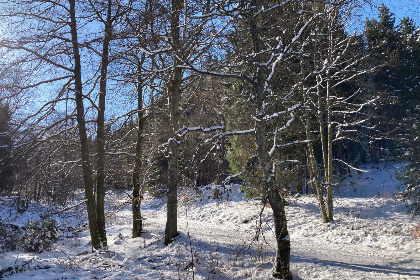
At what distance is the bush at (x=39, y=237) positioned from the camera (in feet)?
35.4

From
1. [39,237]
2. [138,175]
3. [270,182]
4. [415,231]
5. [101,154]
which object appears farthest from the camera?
[39,237]

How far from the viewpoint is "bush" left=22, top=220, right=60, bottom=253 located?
425 inches

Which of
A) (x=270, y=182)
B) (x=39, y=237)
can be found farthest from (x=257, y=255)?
(x=39, y=237)

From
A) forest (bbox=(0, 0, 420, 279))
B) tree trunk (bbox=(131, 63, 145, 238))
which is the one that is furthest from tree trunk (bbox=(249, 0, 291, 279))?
tree trunk (bbox=(131, 63, 145, 238))

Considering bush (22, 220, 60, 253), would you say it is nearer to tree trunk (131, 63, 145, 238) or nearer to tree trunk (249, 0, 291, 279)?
tree trunk (131, 63, 145, 238)

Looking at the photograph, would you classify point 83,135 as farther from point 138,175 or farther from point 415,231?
point 415,231

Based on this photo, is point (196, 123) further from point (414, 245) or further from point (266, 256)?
point (414, 245)

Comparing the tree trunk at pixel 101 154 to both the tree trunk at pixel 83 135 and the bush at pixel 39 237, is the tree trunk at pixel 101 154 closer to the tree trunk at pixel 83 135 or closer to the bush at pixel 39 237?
the tree trunk at pixel 83 135

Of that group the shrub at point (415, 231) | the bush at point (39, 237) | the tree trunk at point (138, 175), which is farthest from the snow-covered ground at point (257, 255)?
the bush at point (39, 237)

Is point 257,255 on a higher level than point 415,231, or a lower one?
higher

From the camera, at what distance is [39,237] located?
1111 cm

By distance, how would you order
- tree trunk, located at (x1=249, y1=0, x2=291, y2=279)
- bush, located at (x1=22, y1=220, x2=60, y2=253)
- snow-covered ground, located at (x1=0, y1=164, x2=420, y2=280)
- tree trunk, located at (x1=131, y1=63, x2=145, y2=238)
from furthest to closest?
bush, located at (x1=22, y1=220, x2=60, y2=253), tree trunk, located at (x1=131, y1=63, x2=145, y2=238), snow-covered ground, located at (x1=0, y1=164, x2=420, y2=280), tree trunk, located at (x1=249, y1=0, x2=291, y2=279)

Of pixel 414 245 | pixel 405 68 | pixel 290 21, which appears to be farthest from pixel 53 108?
pixel 405 68

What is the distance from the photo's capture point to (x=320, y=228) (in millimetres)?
12125
